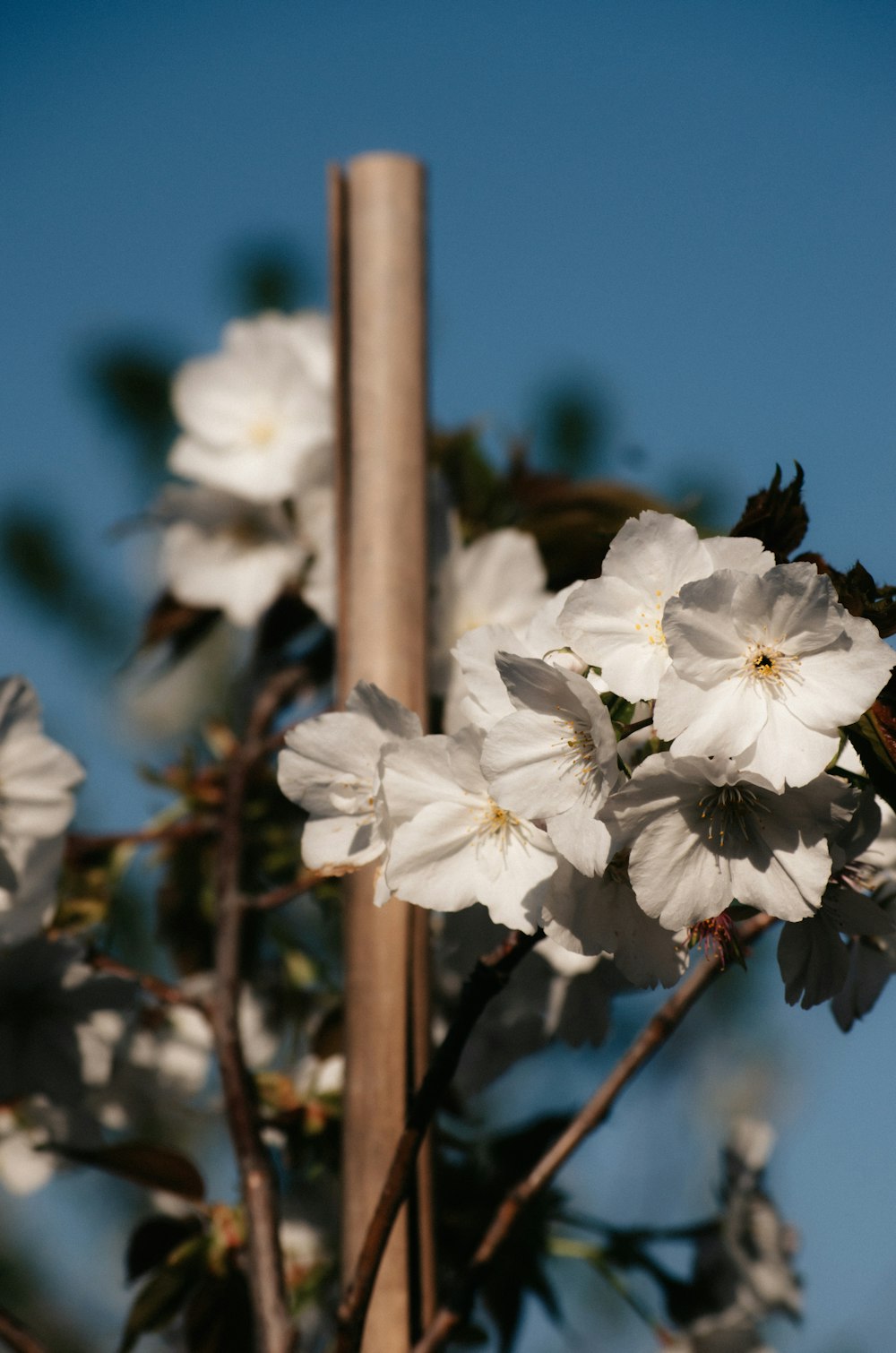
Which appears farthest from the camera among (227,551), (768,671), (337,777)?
(227,551)

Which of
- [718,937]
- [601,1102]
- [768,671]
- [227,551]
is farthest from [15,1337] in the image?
[227,551]

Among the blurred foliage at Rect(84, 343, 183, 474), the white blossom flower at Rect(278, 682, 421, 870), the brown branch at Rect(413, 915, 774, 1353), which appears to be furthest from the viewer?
the blurred foliage at Rect(84, 343, 183, 474)

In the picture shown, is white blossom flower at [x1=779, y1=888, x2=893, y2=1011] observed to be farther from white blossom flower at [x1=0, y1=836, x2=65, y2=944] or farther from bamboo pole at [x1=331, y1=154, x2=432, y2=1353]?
white blossom flower at [x1=0, y1=836, x2=65, y2=944]

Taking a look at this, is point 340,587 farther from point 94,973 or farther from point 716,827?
point 716,827

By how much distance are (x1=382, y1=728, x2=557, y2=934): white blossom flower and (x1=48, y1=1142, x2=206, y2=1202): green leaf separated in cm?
42

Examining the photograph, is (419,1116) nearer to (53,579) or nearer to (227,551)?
(227,551)

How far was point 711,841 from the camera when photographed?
22.1 inches

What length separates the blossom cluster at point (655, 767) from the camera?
547 millimetres

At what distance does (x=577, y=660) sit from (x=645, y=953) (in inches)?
5.4

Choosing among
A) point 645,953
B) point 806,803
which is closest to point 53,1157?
point 645,953

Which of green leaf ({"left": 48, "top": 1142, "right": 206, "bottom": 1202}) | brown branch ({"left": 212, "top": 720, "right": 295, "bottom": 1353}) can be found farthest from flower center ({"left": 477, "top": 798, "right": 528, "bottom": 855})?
green leaf ({"left": 48, "top": 1142, "right": 206, "bottom": 1202})

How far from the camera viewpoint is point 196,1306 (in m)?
0.97

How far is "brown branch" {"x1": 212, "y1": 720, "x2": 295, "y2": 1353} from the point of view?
2.59 feet

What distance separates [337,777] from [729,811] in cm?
23
